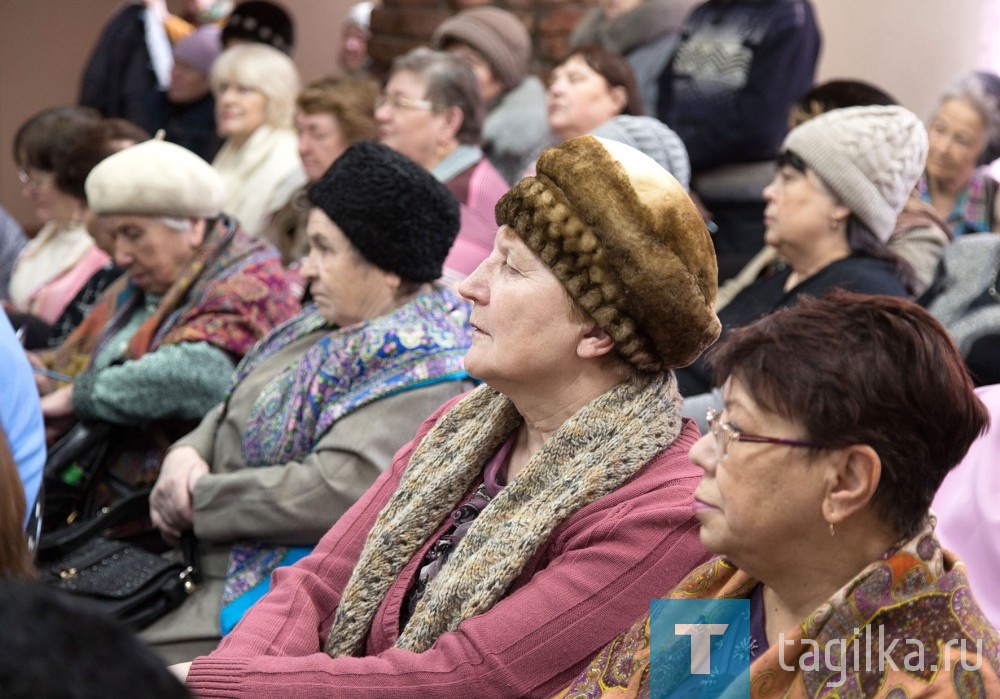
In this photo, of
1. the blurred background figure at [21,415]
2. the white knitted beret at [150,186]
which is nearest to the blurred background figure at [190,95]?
the white knitted beret at [150,186]

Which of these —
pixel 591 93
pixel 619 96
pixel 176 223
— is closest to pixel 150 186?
pixel 176 223

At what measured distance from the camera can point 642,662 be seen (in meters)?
1.67

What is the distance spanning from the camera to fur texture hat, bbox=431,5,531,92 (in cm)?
541

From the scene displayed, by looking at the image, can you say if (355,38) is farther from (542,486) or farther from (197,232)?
(542,486)

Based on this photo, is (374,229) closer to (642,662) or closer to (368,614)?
(368,614)

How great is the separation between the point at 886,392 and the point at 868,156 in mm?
1836

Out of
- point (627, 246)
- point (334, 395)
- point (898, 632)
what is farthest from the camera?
point (334, 395)

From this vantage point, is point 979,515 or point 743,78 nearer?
point 979,515

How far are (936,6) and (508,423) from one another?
402 centimetres

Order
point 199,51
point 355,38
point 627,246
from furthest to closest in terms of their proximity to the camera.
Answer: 1. point 355,38
2. point 199,51
3. point 627,246

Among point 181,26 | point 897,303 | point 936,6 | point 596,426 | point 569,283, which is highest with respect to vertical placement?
point 897,303

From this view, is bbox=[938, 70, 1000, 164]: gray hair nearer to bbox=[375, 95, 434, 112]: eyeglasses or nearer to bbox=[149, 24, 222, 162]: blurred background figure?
bbox=[375, 95, 434, 112]: eyeglasses

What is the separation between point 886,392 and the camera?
1493mm

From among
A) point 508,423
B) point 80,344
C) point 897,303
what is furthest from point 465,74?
point 897,303
